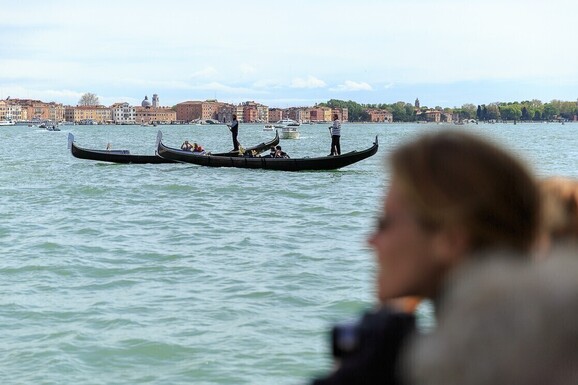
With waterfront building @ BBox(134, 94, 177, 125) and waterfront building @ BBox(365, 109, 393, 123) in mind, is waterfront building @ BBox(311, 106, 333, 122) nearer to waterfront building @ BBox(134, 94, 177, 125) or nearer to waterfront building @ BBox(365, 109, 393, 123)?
waterfront building @ BBox(365, 109, 393, 123)

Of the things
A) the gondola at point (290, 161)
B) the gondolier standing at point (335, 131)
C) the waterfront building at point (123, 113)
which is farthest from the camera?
the waterfront building at point (123, 113)

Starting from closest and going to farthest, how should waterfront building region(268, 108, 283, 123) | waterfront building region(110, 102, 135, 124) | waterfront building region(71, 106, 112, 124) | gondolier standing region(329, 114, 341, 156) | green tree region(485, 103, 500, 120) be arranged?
gondolier standing region(329, 114, 341, 156) → green tree region(485, 103, 500, 120) → waterfront building region(110, 102, 135, 124) → waterfront building region(71, 106, 112, 124) → waterfront building region(268, 108, 283, 123)

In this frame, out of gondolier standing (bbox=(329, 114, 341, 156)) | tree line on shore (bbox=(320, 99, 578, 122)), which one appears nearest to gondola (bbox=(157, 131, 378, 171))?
gondolier standing (bbox=(329, 114, 341, 156))

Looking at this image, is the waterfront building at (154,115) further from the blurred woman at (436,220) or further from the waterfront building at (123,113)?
the blurred woman at (436,220)

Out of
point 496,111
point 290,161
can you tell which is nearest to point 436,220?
point 290,161

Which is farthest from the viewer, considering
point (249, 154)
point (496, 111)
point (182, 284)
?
point (496, 111)

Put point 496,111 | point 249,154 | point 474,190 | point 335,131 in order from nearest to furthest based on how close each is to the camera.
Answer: point 474,190 < point 335,131 < point 249,154 < point 496,111

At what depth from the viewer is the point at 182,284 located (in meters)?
8.27

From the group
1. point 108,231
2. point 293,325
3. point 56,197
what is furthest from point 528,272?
point 56,197

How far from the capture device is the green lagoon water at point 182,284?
588 cm

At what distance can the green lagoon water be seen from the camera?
5879 mm

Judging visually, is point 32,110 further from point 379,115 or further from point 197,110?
point 379,115

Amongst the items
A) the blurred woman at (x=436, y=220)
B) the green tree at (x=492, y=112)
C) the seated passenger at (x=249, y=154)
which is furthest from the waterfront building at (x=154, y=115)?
the blurred woman at (x=436, y=220)

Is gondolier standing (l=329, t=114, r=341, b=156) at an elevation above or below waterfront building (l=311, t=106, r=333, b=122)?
above
